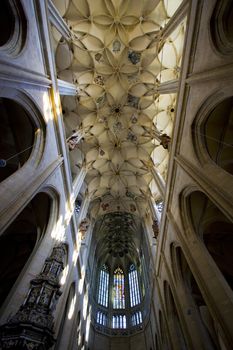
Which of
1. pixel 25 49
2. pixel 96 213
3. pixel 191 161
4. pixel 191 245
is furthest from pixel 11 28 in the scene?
pixel 96 213

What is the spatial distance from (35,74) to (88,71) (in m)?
7.87

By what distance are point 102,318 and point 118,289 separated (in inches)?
158

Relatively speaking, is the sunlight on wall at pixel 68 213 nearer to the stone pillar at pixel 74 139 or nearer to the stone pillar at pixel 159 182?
the stone pillar at pixel 74 139

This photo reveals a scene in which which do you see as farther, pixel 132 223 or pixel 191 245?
pixel 132 223

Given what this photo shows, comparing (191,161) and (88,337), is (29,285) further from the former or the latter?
(88,337)

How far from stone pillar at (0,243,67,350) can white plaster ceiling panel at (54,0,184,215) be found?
10399 mm

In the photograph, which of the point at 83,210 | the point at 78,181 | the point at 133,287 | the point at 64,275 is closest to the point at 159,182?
the point at 78,181

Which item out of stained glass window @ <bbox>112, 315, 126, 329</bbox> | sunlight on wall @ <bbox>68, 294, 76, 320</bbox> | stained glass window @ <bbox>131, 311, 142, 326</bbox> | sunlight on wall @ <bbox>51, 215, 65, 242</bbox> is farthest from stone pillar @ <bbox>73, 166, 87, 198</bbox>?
stained glass window @ <bbox>112, 315, 126, 329</bbox>

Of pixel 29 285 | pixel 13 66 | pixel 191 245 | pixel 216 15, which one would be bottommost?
pixel 29 285

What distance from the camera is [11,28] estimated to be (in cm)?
671

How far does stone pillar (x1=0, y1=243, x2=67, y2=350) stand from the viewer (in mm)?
5406

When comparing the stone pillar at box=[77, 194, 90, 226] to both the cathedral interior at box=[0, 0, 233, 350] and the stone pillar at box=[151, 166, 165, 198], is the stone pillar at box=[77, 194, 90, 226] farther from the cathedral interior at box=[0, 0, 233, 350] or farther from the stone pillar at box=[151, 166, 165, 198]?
the stone pillar at box=[151, 166, 165, 198]

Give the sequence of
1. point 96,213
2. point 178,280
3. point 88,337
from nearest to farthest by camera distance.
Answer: point 178,280
point 88,337
point 96,213

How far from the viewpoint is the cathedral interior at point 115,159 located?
20.8 ft
